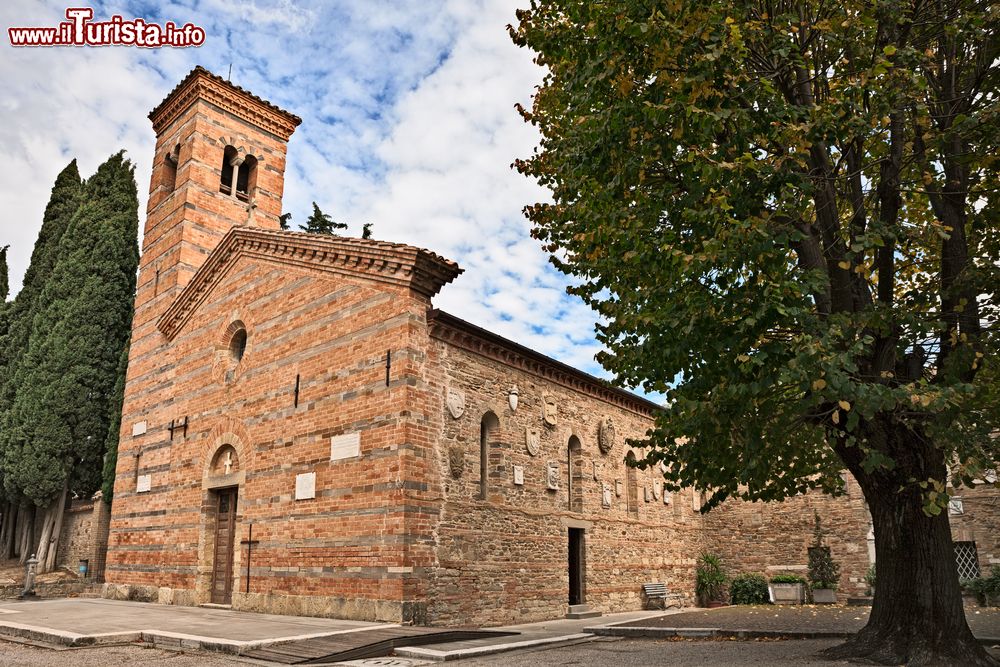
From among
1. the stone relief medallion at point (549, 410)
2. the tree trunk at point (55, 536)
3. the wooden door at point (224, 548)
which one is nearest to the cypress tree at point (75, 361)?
the tree trunk at point (55, 536)

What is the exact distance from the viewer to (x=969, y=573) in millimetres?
19016

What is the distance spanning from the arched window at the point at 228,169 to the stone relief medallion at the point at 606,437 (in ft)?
42.3

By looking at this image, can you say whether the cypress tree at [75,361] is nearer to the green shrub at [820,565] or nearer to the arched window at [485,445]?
the arched window at [485,445]

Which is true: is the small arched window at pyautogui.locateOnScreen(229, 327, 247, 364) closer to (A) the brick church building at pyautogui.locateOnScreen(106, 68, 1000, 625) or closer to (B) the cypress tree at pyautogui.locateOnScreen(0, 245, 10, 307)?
(A) the brick church building at pyautogui.locateOnScreen(106, 68, 1000, 625)

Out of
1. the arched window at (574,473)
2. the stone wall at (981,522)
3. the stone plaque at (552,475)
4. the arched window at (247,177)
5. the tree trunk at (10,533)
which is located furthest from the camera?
the tree trunk at (10,533)

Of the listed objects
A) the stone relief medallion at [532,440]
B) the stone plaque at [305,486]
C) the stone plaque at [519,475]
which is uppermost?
the stone relief medallion at [532,440]

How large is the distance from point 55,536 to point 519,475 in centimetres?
1896

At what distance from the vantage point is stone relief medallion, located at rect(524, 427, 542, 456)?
50.7ft

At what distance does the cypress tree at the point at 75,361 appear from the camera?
78.7 feet

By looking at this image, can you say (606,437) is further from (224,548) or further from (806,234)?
(806,234)

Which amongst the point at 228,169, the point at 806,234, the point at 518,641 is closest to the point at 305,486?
the point at 518,641

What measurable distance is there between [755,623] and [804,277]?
890cm

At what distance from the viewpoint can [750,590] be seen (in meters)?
21.5

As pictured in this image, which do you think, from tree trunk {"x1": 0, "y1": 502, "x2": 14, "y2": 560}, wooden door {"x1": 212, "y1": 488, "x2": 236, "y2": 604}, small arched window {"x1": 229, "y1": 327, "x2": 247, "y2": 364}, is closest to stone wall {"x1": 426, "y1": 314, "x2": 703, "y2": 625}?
wooden door {"x1": 212, "y1": 488, "x2": 236, "y2": 604}
